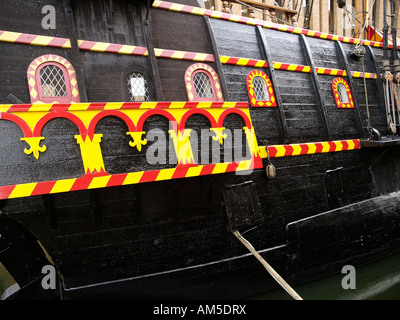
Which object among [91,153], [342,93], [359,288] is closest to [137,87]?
[91,153]

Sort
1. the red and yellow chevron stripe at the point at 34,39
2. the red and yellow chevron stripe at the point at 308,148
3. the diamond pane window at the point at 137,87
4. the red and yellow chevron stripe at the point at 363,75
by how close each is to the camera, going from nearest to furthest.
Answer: the red and yellow chevron stripe at the point at 34,39 → the diamond pane window at the point at 137,87 → the red and yellow chevron stripe at the point at 308,148 → the red and yellow chevron stripe at the point at 363,75

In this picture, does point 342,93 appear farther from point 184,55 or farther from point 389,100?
point 184,55

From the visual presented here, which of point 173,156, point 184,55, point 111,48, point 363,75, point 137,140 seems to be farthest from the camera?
point 363,75

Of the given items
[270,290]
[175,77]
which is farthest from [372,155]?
[175,77]

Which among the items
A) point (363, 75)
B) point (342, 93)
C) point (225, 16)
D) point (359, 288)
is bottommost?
point (359, 288)

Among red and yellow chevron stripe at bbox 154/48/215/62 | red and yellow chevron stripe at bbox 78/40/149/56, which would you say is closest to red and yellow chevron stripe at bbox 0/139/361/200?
red and yellow chevron stripe at bbox 154/48/215/62

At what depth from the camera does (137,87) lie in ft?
11.2

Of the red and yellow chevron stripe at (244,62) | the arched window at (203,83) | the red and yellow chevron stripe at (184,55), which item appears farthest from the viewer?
the red and yellow chevron stripe at (244,62)

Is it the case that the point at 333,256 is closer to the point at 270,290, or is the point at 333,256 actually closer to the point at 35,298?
the point at 270,290

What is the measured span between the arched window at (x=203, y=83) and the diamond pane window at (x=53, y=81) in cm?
133

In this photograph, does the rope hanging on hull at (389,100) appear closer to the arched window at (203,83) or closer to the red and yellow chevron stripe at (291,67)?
the red and yellow chevron stripe at (291,67)

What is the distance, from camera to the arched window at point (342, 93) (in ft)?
15.8

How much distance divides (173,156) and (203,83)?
4.69 feet

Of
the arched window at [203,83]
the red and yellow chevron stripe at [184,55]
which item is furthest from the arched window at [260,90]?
the red and yellow chevron stripe at [184,55]
